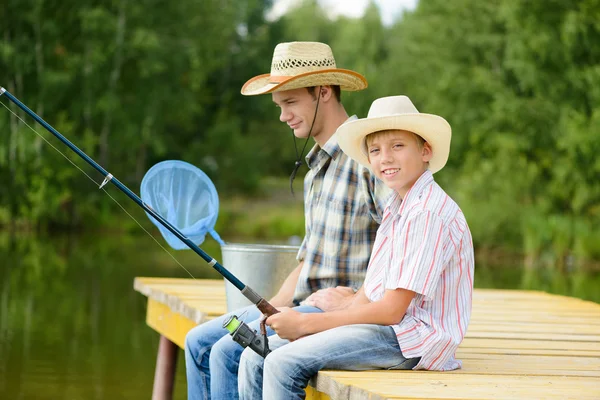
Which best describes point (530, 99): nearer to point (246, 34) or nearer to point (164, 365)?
point (246, 34)

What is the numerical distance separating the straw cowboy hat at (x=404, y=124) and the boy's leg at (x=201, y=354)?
75cm

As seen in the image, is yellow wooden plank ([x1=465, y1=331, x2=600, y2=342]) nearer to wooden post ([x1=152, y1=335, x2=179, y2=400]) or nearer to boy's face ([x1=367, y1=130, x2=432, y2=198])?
boy's face ([x1=367, y1=130, x2=432, y2=198])

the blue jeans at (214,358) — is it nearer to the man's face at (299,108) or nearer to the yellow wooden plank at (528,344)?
the man's face at (299,108)

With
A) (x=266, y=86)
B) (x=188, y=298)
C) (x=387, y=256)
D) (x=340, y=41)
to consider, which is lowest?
(x=188, y=298)

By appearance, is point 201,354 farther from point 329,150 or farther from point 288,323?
point 329,150

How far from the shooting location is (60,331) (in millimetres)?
7340

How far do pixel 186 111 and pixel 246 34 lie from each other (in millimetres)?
5669

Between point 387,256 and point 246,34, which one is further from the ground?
point 246,34

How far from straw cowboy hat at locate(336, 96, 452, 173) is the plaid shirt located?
28 cm

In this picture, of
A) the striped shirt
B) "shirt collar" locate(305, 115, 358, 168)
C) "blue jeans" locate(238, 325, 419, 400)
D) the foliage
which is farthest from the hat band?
the foliage

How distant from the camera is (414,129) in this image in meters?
2.54

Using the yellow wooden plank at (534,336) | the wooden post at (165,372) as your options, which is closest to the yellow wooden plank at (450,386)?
the yellow wooden plank at (534,336)

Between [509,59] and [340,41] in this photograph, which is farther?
[340,41]

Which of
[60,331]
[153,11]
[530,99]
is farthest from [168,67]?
[60,331]
